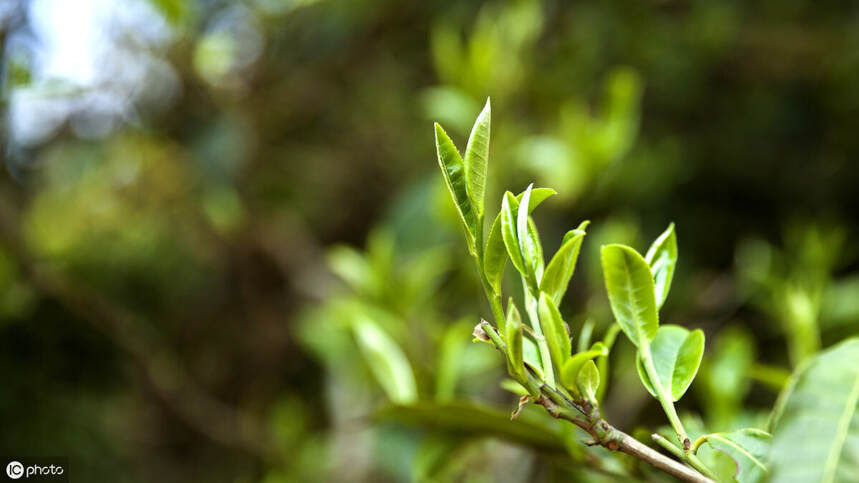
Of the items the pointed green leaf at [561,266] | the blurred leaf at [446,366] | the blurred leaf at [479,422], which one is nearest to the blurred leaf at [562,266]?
the pointed green leaf at [561,266]

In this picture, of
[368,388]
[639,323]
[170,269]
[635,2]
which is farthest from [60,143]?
[639,323]

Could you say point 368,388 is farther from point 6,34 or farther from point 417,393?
point 6,34

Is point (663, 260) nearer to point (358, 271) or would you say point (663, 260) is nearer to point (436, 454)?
point (436, 454)

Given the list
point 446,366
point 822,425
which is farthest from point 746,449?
point 446,366

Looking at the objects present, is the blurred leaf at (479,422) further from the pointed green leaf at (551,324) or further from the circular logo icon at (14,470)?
the circular logo icon at (14,470)

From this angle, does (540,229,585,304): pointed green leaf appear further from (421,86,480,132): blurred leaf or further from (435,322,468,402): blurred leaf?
(421,86,480,132): blurred leaf
